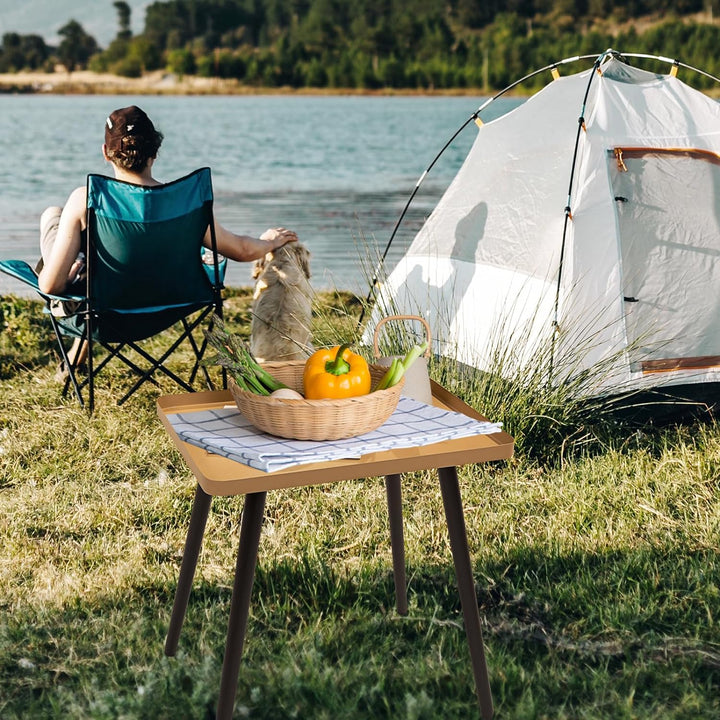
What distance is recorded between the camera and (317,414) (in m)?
1.94

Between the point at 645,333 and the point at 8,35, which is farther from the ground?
the point at 8,35

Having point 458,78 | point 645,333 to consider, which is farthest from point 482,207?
point 458,78

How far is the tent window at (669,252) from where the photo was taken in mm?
4133

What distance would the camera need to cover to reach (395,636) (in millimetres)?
2506

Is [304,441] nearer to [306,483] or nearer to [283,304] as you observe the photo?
[306,483]

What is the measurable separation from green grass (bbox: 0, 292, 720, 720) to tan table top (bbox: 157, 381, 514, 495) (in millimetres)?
613

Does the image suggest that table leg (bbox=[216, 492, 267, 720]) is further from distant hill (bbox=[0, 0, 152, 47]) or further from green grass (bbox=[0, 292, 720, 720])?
distant hill (bbox=[0, 0, 152, 47])

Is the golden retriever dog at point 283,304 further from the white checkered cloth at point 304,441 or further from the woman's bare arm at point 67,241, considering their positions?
the white checkered cloth at point 304,441

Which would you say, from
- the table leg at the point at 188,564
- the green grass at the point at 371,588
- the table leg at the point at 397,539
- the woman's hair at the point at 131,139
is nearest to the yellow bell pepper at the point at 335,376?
the table leg at the point at 188,564

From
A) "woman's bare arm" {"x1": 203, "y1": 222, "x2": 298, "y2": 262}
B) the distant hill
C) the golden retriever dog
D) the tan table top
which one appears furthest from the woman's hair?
the distant hill

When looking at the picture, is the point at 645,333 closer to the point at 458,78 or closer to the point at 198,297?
the point at 198,297

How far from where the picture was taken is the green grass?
2.26m

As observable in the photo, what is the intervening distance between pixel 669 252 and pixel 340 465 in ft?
9.05

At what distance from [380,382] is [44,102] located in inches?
2580
